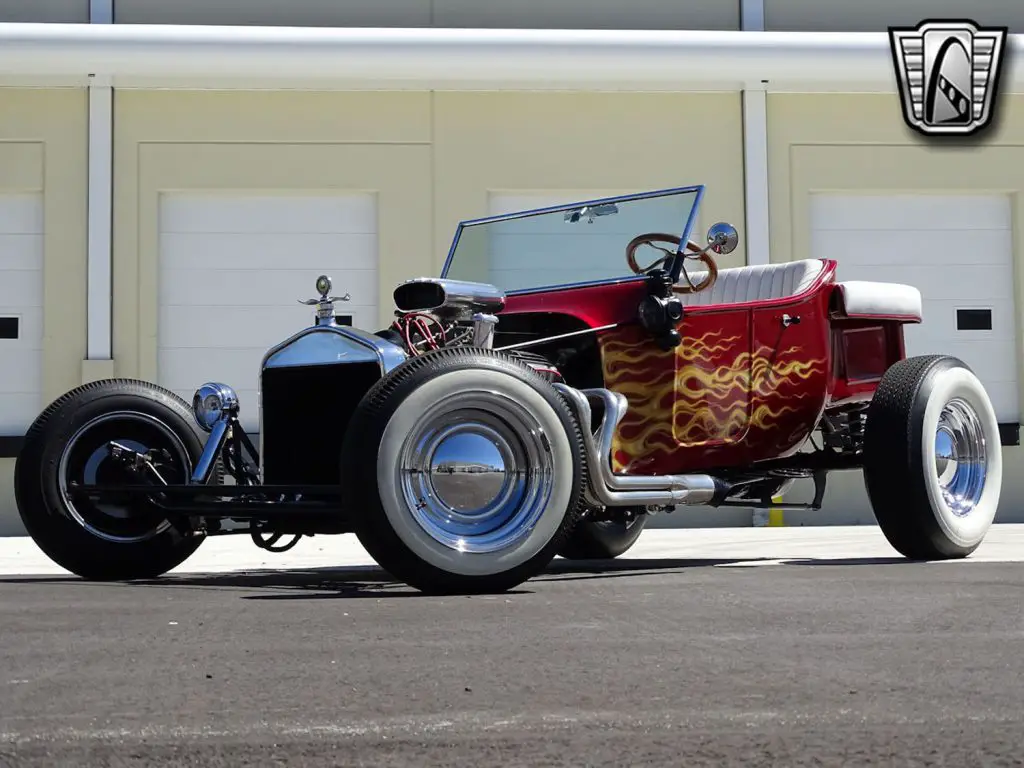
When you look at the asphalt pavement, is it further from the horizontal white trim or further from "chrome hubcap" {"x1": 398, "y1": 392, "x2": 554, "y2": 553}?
the horizontal white trim

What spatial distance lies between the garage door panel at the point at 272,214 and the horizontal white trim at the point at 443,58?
0.86m

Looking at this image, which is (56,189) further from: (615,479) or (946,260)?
Result: (615,479)

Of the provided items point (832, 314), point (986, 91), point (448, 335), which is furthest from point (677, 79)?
point (448, 335)

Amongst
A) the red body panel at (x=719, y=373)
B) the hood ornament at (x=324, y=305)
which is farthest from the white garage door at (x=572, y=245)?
the hood ornament at (x=324, y=305)

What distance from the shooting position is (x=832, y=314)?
7.41 m

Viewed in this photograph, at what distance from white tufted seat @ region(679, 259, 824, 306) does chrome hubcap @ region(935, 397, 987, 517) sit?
2.74 ft

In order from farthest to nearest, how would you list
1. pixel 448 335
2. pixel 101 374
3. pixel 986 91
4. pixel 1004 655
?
pixel 986 91
pixel 101 374
pixel 448 335
pixel 1004 655

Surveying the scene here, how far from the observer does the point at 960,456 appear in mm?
7566

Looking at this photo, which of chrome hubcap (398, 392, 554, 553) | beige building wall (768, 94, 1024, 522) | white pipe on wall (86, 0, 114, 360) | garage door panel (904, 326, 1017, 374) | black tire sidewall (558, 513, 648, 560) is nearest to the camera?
chrome hubcap (398, 392, 554, 553)

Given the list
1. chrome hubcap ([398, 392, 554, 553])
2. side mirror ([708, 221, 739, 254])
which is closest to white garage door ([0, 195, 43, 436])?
side mirror ([708, 221, 739, 254])

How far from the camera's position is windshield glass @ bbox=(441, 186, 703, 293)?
724 cm

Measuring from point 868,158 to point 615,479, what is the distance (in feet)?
25.3

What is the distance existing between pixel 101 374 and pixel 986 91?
23.5 feet

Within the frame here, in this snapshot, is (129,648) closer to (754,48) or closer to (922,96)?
(754,48)
